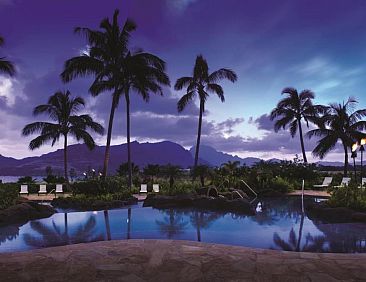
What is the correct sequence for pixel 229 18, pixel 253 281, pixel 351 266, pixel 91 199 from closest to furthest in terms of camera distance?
pixel 253 281 < pixel 351 266 < pixel 229 18 < pixel 91 199

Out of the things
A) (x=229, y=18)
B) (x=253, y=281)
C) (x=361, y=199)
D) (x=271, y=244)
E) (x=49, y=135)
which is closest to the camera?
(x=253, y=281)

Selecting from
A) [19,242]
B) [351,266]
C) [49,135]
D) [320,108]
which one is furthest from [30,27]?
[320,108]

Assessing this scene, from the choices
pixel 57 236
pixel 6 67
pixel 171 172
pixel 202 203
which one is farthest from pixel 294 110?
pixel 57 236

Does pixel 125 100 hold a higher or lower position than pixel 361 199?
higher

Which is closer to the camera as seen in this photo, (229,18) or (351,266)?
(351,266)

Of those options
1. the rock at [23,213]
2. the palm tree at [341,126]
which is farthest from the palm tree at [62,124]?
the palm tree at [341,126]

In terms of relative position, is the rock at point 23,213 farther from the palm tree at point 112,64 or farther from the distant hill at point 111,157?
the distant hill at point 111,157

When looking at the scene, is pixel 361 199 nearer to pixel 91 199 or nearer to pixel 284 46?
pixel 284 46

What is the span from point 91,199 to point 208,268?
420 inches

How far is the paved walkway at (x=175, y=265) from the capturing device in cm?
509

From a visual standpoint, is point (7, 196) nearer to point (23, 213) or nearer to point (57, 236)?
point (23, 213)

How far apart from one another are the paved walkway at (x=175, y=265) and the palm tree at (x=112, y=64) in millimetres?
14286

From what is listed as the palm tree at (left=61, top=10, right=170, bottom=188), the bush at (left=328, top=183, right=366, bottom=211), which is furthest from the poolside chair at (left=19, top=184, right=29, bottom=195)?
the bush at (left=328, top=183, right=366, bottom=211)

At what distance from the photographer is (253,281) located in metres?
4.90
